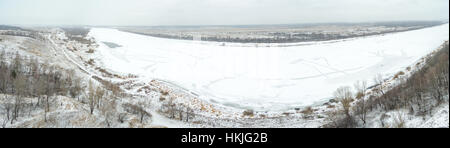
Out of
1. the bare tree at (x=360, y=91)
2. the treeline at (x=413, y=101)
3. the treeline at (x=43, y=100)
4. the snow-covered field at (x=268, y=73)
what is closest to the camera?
the treeline at (x=43, y=100)

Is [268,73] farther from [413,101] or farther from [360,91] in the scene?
[413,101]

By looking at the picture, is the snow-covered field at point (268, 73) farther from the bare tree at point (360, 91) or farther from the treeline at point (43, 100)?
the treeline at point (43, 100)

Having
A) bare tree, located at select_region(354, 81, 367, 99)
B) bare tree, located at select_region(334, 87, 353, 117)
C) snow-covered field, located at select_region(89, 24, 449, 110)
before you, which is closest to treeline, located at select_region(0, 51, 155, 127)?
snow-covered field, located at select_region(89, 24, 449, 110)

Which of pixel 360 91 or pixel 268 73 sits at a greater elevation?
pixel 268 73

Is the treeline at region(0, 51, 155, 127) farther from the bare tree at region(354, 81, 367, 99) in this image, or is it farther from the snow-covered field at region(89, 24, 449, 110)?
the bare tree at region(354, 81, 367, 99)

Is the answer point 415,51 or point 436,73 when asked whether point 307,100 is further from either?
point 415,51

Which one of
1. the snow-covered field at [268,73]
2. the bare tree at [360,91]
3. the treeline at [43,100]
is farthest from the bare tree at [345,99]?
the treeline at [43,100]

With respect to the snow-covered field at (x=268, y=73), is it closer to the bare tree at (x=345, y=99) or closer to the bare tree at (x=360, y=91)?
the bare tree at (x=345, y=99)

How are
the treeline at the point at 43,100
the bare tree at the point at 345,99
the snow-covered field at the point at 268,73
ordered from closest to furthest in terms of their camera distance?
the treeline at the point at 43,100, the bare tree at the point at 345,99, the snow-covered field at the point at 268,73

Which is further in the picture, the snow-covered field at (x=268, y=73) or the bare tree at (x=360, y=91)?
the snow-covered field at (x=268, y=73)

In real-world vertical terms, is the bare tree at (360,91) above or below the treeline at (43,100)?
below

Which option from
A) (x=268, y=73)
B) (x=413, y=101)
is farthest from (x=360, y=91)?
(x=268, y=73)

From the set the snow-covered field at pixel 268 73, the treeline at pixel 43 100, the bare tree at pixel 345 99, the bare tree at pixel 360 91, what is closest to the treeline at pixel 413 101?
the bare tree at pixel 345 99
